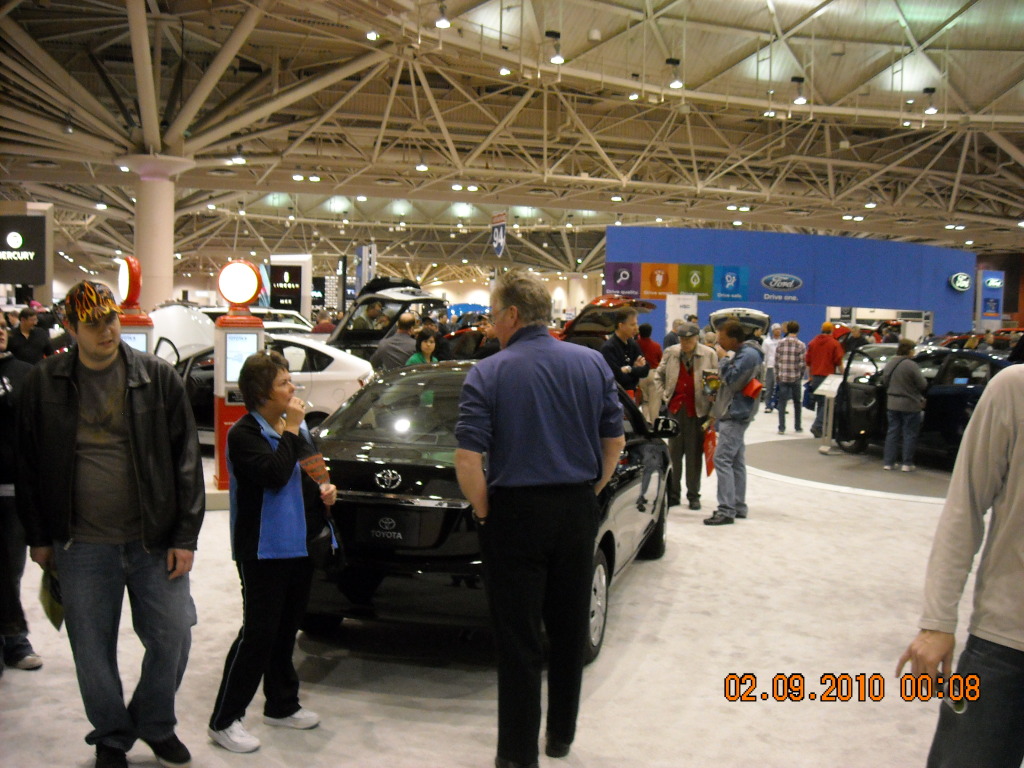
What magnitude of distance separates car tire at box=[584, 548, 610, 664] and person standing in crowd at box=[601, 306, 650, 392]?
4.40 m

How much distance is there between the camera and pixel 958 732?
7.46ft

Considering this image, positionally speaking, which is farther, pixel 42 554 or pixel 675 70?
pixel 675 70

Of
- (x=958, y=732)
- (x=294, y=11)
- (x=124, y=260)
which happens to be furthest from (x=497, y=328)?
(x=294, y=11)

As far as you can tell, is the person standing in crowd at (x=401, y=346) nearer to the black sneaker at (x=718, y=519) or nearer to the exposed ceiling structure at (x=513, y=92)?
the black sneaker at (x=718, y=519)

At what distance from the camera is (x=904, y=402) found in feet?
36.1

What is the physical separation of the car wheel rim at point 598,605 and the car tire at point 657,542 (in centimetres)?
200

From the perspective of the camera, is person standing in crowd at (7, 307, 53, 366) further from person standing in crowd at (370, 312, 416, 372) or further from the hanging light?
the hanging light

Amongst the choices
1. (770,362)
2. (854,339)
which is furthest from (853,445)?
(854,339)

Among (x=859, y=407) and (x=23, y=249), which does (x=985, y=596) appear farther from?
(x=23, y=249)

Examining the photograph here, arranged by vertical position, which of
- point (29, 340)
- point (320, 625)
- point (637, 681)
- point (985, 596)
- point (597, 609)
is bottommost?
point (637, 681)

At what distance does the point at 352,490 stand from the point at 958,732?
109 inches

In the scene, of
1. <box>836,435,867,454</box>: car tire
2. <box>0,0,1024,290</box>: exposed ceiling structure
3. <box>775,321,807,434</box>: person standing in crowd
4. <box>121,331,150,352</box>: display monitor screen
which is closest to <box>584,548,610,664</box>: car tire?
<box>121,331,150,352</box>: display monitor screen

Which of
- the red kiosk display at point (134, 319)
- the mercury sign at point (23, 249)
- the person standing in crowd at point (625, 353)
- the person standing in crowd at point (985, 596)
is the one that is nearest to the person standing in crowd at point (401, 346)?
the person standing in crowd at point (625, 353)

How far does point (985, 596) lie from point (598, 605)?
2.63 metres
